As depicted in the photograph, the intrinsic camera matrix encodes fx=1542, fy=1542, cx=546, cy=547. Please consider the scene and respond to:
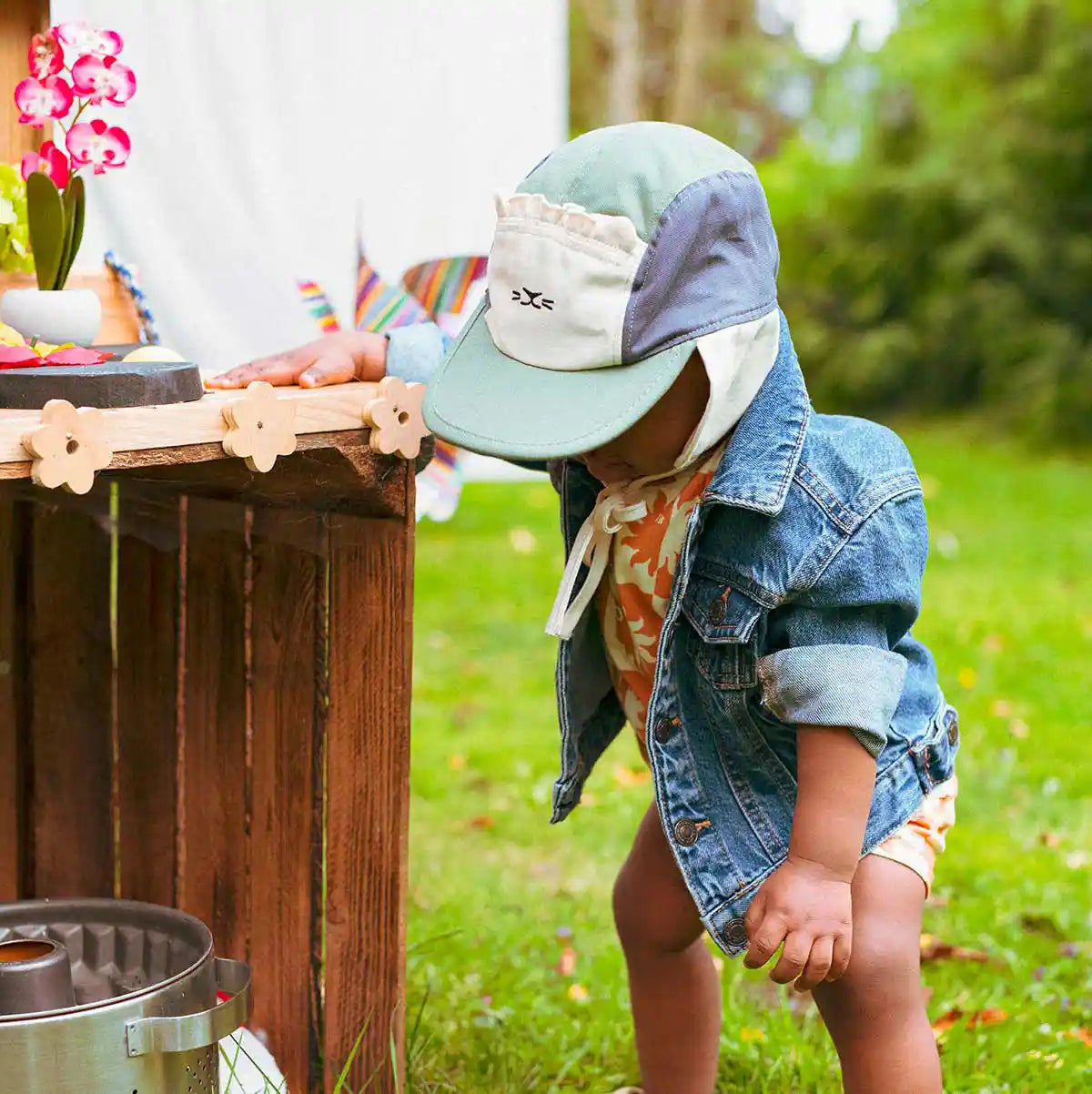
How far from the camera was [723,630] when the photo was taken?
1.60 meters

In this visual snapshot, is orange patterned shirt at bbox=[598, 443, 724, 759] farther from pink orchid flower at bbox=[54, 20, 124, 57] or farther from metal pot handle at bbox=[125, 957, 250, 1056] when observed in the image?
pink orchid flower at bbox=[54, 20, 124, 57]

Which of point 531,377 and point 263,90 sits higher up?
point 263,90

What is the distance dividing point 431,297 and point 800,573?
0.92m

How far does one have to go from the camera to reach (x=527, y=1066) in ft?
7.49

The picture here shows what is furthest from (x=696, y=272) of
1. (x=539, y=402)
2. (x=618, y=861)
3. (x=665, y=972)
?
(x=618, y=861)

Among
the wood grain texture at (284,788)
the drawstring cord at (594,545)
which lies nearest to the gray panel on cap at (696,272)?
the drawstring cord at (594,545)

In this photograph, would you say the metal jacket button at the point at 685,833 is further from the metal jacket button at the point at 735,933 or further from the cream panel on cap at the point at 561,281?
the cream panel on cap at the point at 561,281

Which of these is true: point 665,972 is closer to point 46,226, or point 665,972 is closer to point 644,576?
point 644,576

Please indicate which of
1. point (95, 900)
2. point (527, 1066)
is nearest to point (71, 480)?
point (95, 900)

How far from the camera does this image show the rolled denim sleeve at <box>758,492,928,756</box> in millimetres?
1530

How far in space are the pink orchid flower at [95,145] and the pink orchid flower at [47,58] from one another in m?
0.06

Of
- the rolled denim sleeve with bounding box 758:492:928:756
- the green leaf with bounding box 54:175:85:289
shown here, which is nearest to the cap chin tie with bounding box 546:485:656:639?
the rolled denim sleeve with bounding box 758:492:928:756

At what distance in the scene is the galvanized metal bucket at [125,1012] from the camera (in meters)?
1.46

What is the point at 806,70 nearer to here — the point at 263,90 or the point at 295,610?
the point at 263,90
